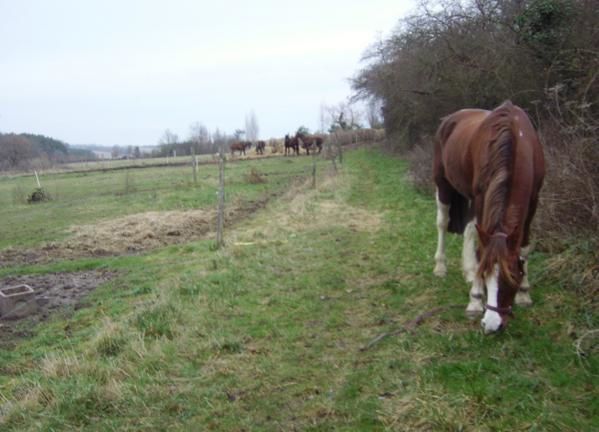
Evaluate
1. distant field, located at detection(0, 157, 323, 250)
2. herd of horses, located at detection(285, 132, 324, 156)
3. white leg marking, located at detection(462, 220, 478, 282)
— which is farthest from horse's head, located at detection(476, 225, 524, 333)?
herd of horses, located at detection(285, 132, 324, 156)

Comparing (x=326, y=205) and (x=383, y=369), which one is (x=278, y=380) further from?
(x=326, y=205)

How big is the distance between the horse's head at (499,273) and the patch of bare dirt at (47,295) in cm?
517

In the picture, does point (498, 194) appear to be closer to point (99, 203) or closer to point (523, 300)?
point (523, 300)

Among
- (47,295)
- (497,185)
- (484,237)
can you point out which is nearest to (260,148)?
(47,295)

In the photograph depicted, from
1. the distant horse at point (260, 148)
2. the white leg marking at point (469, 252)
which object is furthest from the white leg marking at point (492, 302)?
the distant horse at point (260, 148)

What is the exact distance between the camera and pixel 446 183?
5.17 meters

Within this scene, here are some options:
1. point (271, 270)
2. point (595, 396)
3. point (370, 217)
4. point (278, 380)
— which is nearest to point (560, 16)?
point (370, 217)

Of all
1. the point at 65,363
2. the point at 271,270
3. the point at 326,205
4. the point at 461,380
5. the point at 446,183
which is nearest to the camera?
the point at 461,380

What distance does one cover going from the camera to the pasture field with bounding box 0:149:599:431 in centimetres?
279

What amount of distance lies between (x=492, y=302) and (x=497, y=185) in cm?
86

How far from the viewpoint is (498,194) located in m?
3.26

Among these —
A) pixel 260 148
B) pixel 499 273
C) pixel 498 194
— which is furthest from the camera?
pixel 260 148

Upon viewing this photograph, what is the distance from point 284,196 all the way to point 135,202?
513 centimetres

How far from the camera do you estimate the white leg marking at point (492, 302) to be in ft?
9.86
